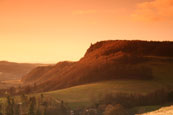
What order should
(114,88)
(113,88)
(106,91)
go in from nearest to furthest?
(106,91) < (114,88) < (113,88)

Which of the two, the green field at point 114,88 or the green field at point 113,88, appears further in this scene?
the green field at point 114,88

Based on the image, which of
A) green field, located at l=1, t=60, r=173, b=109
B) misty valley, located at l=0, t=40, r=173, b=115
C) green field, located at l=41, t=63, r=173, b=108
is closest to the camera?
misty valley, located at l=0, t=40, r=173, b=115

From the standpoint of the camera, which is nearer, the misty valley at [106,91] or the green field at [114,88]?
the misty valley at [106,91]

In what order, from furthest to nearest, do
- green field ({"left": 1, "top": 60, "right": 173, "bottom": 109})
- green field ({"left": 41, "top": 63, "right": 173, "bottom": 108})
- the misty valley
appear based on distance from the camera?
green field ({"left": 41, "top": 63, "right": 173, "bottom": 108})
green field ({"left": 1, "top": 60, "right": 173, "bottom": 109})
the misty valley

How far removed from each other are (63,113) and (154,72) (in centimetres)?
8516

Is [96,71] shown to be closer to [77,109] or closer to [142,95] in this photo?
[142,95]

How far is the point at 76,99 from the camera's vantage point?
358ft

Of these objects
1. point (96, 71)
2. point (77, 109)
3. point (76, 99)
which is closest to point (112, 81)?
point (96, 71)

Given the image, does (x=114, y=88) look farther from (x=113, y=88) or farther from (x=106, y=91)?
(x=106, y=91)

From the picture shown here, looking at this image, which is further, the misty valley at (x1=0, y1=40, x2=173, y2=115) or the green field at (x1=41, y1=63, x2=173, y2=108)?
the green field at (x1=41, y1=63, x2=173, y2=108)

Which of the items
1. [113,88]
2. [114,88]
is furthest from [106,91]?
[113,88]

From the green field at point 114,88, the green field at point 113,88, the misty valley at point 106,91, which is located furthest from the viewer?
the green field at point 114,88

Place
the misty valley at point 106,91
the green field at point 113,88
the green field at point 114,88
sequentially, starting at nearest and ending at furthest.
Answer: the misty valley at point 106,91 < the green field at point 113,88 < the green field at point 114,88

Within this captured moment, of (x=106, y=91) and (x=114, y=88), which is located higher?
(x=114, y=88)
